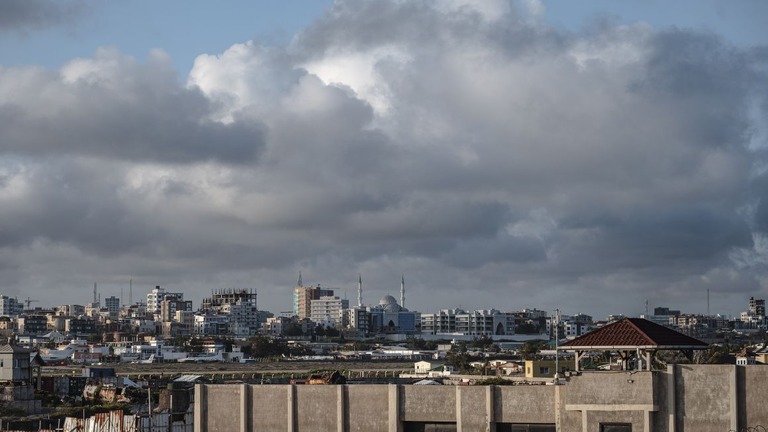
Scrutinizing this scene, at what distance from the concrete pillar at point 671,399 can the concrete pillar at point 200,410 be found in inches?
676

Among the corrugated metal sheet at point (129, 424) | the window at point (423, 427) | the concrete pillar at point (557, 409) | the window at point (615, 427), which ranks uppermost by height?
the concrete pillar at point (557, 409)

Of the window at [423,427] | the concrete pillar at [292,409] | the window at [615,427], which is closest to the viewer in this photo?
the window at [615,427]

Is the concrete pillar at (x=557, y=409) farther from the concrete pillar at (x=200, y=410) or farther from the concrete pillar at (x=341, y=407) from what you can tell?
the concrete pillar at (x=200, y=410)

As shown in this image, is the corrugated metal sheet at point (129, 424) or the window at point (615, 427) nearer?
the window at point (615, 427)

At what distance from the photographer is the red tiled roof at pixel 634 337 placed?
43.1m

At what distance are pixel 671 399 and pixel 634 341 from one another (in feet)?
11.2

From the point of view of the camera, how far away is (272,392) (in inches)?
1811

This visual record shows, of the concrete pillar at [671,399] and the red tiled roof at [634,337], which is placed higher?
the red tiled roof at [634,337]

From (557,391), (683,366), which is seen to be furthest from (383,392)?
(683,366)

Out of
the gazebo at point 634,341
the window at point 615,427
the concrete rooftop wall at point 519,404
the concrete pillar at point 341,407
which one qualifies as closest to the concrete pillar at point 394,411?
the concrete rooftop wall at point 519,404

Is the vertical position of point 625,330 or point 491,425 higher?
point 625,330

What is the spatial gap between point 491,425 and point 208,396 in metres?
11.1

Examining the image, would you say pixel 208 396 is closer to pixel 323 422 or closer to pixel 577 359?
pixel 323 422

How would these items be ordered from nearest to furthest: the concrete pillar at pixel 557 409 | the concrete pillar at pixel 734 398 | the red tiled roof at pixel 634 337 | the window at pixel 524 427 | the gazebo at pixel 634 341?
the concrete pillar at pixel 734 398 → the concrete pillar at pixel 557 409 → the window at pixel 524 427 → the gazebo at pixel 634 341 → the red tiled roof at pixel 634 337
